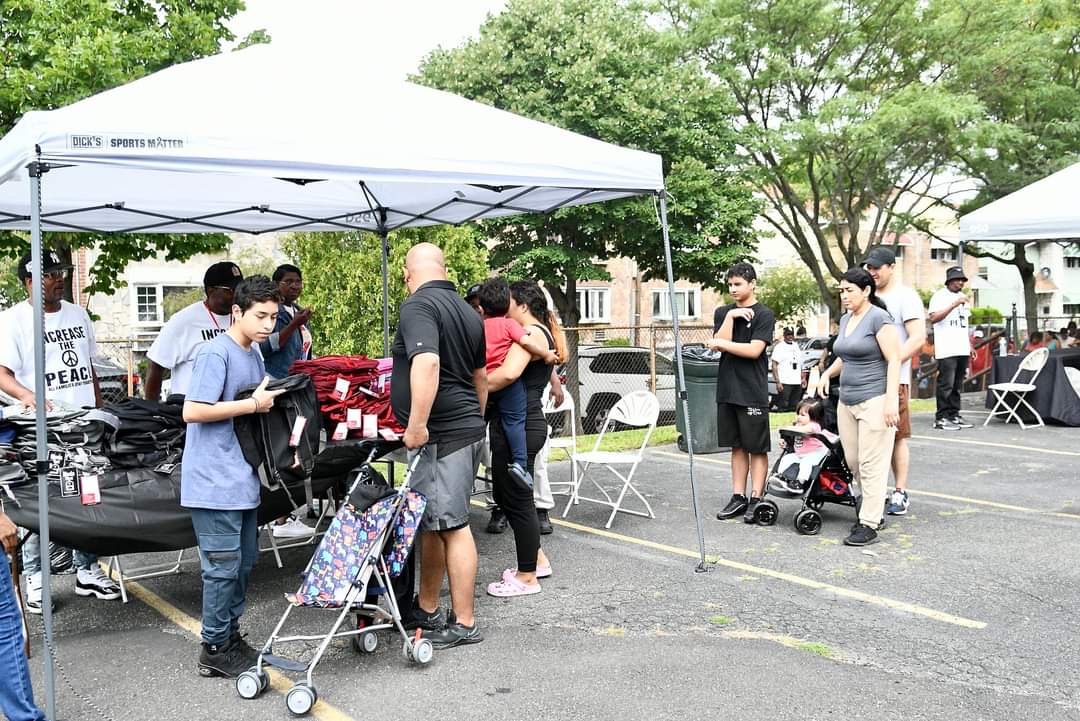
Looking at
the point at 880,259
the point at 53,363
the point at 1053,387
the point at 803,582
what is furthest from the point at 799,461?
the point at 1053,387

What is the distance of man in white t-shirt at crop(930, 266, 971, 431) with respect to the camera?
11508mm

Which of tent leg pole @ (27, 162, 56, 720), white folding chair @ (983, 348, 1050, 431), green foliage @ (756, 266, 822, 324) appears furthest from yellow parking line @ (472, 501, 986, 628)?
green foliage @ (756, 266, 822, 324)

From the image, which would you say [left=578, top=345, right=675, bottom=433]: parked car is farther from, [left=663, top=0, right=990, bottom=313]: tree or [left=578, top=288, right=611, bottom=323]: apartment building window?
[left=578, top=288, right=611, bottom=323]: apartment building window

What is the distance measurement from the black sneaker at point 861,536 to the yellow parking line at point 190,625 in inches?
148

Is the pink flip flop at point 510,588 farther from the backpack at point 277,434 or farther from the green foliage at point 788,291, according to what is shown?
the green foliage at point 788,291

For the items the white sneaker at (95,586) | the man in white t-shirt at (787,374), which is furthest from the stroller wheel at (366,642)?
the man in white t-shirt at (787,374)

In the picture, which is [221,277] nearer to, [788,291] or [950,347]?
[950,347]

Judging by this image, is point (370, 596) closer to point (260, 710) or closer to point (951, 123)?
point (260, 710)

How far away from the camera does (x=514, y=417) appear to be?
17.7ft

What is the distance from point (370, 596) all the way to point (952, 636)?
9.30 ft

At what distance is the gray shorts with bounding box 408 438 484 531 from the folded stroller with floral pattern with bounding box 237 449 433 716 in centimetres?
7

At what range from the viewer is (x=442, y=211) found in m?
8.23

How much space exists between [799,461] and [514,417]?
2.24 meters

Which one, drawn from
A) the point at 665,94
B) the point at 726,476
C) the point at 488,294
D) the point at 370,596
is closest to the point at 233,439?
the point at 370,596
